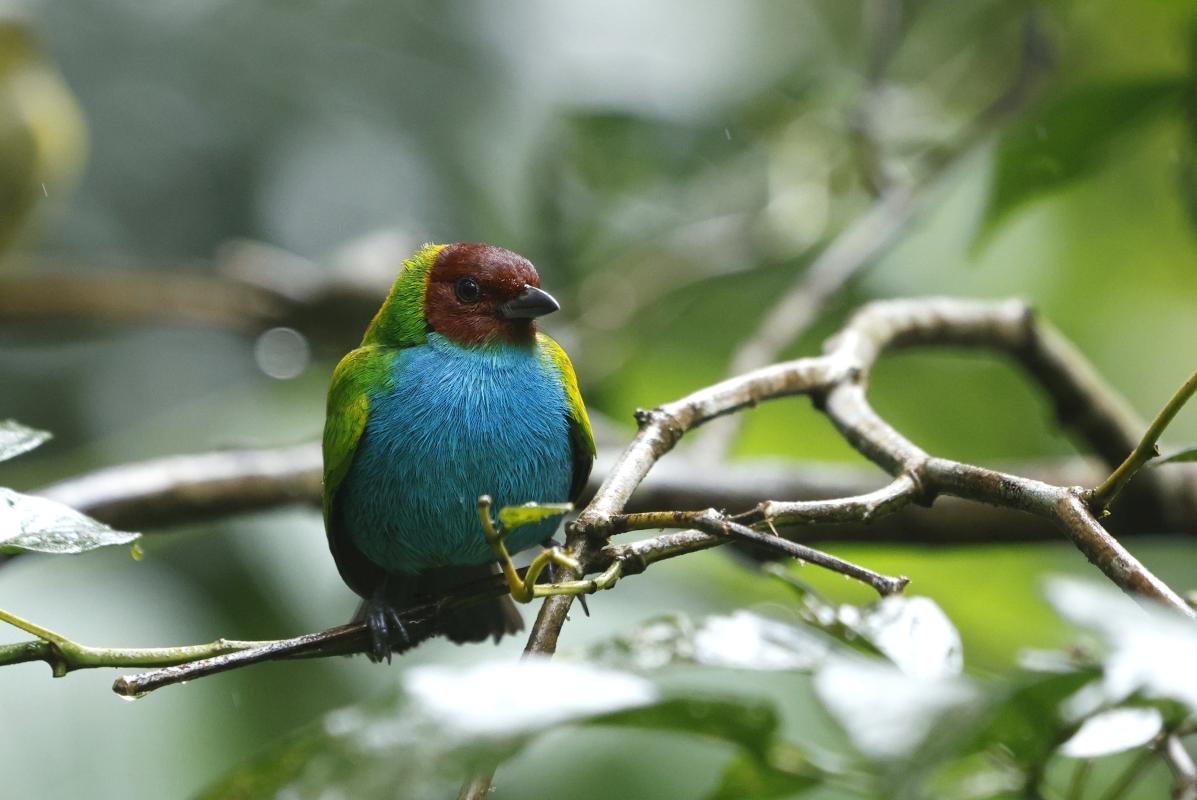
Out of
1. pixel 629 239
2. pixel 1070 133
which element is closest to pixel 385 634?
pixel 1070 133

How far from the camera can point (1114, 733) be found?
4.04 ft

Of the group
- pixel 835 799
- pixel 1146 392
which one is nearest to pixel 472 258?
pixel 835 799

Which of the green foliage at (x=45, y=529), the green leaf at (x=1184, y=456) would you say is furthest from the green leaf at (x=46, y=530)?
the green leaf at (x=1184, y=456)

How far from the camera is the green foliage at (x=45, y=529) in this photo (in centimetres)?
135

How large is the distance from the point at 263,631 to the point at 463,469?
286cm

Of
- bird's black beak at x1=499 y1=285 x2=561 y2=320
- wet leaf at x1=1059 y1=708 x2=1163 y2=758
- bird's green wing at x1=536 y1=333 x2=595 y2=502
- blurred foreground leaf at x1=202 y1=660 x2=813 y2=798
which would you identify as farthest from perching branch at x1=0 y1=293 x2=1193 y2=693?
bird's black beak at x1=499 y1=285 x2=561 y2=320

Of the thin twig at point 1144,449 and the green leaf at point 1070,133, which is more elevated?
the green leaf at point 1070,133

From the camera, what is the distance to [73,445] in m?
7.03

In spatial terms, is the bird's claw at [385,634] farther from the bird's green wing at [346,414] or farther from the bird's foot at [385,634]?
the bird's green wing at [346,414]

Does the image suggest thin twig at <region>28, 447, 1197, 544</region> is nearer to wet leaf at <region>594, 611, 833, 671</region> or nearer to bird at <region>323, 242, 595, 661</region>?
bird at <region>323, 242, 595, 661</region>

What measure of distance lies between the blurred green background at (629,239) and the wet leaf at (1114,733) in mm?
1668

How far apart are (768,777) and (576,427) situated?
4.82 ft

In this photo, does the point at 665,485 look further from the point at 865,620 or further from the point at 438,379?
the point at 865,620

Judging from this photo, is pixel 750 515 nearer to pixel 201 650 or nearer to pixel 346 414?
pixel 201 650
